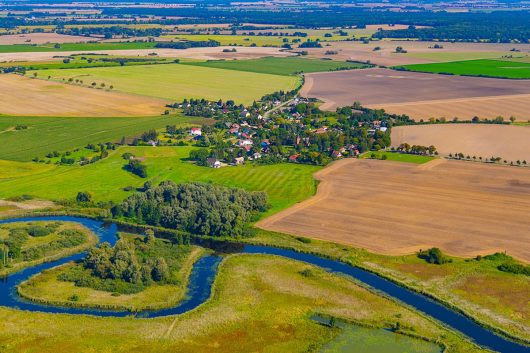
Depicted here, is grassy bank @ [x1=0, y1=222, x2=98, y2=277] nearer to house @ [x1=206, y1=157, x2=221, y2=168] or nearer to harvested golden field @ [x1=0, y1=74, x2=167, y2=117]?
house @ [x1=206, y1=157, x2=221, y2=168]

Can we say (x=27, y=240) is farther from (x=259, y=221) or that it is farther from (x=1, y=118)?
(x=1, y=118)

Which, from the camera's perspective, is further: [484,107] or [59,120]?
[484,107]

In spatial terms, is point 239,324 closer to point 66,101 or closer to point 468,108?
point 468,108

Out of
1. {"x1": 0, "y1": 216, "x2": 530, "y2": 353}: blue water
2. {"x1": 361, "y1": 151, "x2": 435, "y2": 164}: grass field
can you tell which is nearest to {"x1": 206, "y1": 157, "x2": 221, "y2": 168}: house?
{"x1": 361, "y1": 151, "x2": 435, "y2": 164}: grass field

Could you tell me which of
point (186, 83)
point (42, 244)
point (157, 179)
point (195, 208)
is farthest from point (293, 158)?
point (186, 83)

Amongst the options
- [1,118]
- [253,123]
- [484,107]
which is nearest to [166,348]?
[253,123]

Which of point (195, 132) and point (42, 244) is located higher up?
point (195, 132)

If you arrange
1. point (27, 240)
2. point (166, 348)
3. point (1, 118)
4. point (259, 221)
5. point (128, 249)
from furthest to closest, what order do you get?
point (1, 118), point (259, 221), point (27, 240), point (128, 249), point (166, 348)
